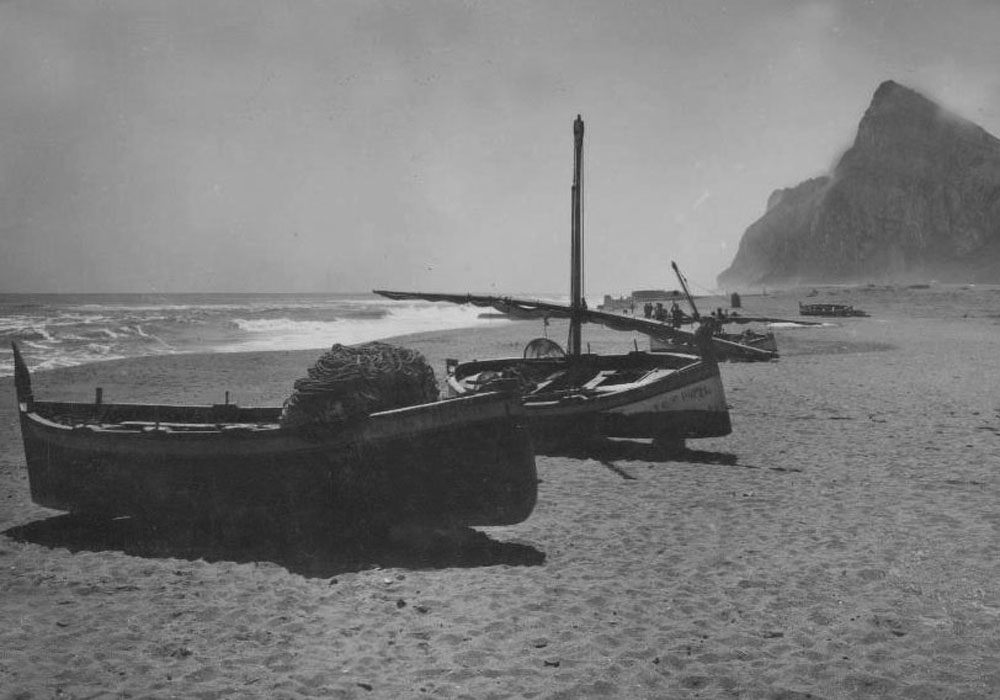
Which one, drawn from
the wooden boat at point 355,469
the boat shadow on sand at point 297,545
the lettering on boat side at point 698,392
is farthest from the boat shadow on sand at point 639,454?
the boat shadow on sand at point 297,545

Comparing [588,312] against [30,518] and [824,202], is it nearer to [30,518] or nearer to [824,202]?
[30,518]

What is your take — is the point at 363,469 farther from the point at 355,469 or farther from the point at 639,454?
the point at 639,454

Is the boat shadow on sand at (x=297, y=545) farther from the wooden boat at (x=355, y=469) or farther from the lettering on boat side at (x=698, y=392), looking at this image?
the lettering on boat side at (x=698, y=392)

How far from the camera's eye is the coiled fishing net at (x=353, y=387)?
7.50 metres

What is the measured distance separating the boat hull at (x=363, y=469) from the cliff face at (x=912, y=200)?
154 meters

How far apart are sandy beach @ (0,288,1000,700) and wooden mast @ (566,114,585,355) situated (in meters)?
7.35

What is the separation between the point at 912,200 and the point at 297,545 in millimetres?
168694

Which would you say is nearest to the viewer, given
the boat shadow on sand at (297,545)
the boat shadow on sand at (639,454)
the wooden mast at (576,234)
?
the boat shadow on sand at (297,545)

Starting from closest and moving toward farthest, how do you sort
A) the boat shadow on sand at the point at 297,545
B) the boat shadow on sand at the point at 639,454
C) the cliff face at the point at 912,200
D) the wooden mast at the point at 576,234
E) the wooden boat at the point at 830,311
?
the boat shadow on sand at the point at 297,545 < the boat shadow on sand at the point at 639,454 < the wooden mast at the point at 576,234 < the wooden boat at the point at 830,311 < the cliff face at the point at 912,200

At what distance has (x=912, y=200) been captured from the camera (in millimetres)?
146375

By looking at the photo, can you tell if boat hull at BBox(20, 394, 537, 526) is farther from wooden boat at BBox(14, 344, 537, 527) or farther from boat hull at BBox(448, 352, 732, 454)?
boat hull at BBox(448, 352, 732, 454)

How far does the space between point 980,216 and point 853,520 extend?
6507 inches

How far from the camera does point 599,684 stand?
463cm

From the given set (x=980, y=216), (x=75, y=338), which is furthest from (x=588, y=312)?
A: (x=980, y=216)
